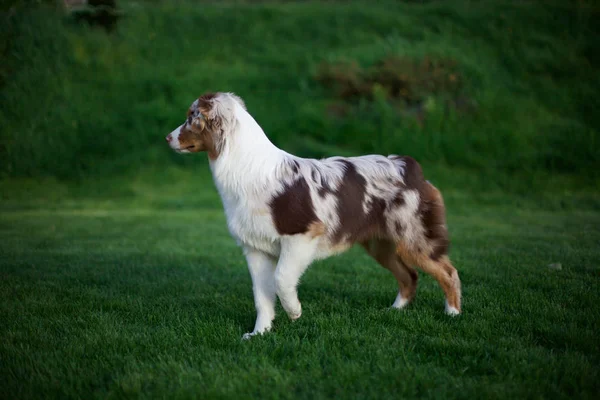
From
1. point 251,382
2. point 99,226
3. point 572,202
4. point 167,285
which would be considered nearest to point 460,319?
point 251,382

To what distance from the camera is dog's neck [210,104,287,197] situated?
464 cm

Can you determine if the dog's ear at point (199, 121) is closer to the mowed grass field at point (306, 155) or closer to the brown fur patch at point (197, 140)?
the brown fur patch at point (197, 140)

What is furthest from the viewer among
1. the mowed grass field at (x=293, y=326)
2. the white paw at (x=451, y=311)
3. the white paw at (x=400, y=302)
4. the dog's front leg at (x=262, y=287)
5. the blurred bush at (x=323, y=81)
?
the blurred bush at (x=323, y=81)

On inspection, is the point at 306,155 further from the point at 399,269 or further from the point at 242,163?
the point at 242,163

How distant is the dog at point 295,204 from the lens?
465 centimetres

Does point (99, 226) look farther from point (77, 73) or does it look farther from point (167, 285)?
point (77, 73)

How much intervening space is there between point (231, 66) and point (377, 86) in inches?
177

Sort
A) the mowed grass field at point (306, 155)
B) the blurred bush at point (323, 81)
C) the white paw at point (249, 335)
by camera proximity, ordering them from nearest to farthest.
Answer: the mowed grass field at point (306, 155) → the white paw at point (249, 335) → the blurred bush at point (323, 81)

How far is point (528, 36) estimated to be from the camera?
16.5m

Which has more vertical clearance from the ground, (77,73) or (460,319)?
(77,73)

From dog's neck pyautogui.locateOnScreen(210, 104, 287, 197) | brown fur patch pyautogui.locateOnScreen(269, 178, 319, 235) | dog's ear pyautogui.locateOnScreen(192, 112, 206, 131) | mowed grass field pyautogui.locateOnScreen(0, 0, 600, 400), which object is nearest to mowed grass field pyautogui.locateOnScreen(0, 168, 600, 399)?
mowed grass field pyautogui.locateOnScreen(0, 0, 600, 400)

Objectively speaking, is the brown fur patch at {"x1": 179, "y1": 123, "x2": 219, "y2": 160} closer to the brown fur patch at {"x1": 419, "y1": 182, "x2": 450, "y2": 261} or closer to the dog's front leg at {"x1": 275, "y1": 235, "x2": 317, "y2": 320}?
the dog's front leg at {"x1": 275, "y1": 235, "x2": 317, "y2": 320}

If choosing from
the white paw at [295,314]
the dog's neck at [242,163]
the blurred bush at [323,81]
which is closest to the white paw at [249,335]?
the white paw at [295,314]

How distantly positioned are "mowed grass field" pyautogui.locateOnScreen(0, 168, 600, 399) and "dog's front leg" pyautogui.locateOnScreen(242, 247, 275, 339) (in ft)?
0.50
